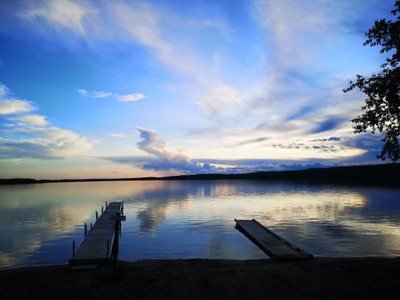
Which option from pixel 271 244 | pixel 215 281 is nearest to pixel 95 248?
pixel 215 281

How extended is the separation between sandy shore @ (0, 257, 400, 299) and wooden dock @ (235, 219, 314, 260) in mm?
1213

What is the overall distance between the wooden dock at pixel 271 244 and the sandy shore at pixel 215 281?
3.98ft

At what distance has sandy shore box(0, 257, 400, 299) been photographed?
11586 millimetres

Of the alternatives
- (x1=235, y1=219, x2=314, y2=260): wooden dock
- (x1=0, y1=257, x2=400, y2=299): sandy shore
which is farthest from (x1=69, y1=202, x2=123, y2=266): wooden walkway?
(x1=235, y1=219, x2=314, y2=260): wooden dock

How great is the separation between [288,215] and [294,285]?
3471cm

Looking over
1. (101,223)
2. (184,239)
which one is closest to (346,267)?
(184,239)

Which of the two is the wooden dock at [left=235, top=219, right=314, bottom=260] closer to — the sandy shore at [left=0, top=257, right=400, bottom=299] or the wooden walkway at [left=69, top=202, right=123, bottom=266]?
the sandy shore at [left=0, top=257, right=400, bottom=299]

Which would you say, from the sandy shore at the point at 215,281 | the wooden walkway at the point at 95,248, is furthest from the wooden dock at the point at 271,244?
the wooden walkway at the point at 95,248

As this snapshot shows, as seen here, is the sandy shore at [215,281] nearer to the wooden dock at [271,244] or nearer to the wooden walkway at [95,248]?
the wooden walkway at [95,248]

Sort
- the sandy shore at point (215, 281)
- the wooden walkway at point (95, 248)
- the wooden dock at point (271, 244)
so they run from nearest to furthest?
1. the sandy shore at point (215, 281)
2. the wooden walkway at point (95, 248)
3. the wooden dock at point (271, 244)

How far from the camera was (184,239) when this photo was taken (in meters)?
29.0

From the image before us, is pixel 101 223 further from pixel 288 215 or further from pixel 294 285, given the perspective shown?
pixel 288 215

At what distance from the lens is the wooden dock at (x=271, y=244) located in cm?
1761

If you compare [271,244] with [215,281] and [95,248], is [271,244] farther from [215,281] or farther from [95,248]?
[95,248]
